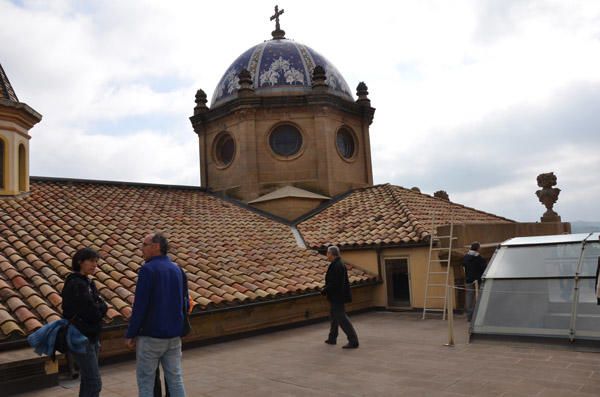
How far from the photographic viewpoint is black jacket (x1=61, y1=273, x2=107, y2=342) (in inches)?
189

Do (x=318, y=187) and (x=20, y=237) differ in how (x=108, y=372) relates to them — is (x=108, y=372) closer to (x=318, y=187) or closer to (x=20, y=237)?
(x=20, y=237)

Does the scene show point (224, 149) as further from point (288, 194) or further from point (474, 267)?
point (474, 267)

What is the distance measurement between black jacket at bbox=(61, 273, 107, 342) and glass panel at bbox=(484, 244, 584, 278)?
23.4 feet

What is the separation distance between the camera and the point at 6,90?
480 inches

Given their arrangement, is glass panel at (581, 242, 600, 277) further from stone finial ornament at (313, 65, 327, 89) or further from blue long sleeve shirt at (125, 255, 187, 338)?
stone finial ornament at (313, 65, 327, 89)

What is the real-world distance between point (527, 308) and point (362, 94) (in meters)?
14.6

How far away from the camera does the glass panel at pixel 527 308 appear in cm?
805

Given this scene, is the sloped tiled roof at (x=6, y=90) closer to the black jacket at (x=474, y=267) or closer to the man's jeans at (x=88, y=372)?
the man's jeans at (x=88, y=372)

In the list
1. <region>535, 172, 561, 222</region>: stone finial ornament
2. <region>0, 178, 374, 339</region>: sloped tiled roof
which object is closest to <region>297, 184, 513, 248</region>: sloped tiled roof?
<region>0, 178, 374, 339</region>: sloped tiled roof

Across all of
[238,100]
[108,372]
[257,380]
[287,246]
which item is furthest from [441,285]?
[238,100]

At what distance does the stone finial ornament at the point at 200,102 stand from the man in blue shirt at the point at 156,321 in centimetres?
1678

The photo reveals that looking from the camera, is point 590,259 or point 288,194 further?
point 288,194

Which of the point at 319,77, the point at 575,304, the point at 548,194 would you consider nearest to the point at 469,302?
the point at 575,304

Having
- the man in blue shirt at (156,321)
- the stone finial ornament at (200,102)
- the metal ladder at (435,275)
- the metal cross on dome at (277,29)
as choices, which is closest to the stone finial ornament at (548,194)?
the metal ladder at (435,275)
